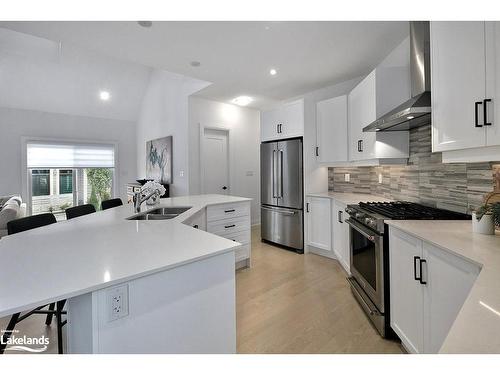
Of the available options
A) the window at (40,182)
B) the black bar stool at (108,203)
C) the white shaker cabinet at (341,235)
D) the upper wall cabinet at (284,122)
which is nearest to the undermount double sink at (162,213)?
the black bar stool at (108,203)

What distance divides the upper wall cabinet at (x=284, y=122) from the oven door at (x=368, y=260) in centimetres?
185

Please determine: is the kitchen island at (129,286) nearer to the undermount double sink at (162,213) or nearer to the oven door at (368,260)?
the undermount double sink at (162,213)

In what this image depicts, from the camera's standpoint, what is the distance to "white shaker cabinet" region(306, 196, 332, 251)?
11.4 feet

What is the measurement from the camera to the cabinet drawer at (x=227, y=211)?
9.58ft

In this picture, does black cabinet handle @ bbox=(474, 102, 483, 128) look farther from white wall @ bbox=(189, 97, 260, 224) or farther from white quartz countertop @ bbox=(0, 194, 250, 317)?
white wall @ bbox=(189, 97, 260, 224)

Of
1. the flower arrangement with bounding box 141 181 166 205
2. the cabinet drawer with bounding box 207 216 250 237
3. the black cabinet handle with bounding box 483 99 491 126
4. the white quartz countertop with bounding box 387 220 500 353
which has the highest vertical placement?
the black cabinet handle with bounding box 483 99 491 126

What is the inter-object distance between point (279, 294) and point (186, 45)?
2.88 meters

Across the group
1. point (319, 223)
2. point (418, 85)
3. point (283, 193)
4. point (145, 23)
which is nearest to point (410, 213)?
point (418, 85)

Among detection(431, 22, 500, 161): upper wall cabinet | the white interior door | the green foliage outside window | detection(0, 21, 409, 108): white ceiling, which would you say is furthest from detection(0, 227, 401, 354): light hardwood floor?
the green foliage outside window

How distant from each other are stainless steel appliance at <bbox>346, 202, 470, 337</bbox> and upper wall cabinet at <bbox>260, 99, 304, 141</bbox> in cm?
178

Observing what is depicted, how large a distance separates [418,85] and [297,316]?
217 centimetres
